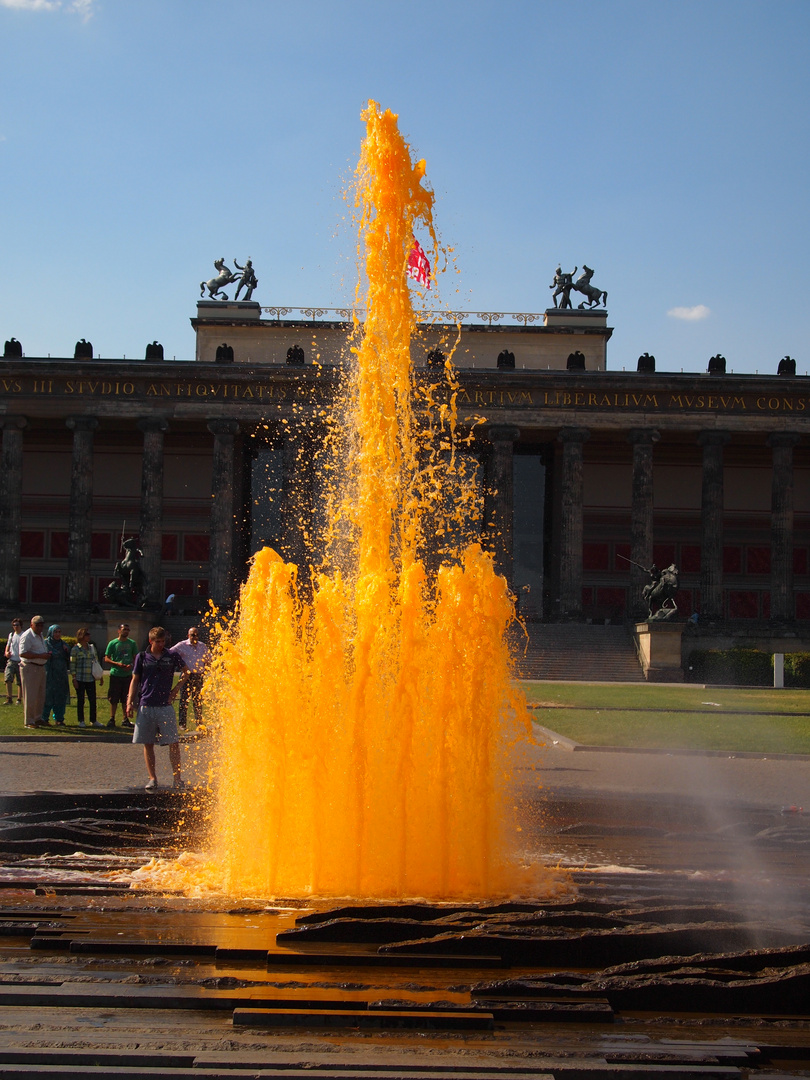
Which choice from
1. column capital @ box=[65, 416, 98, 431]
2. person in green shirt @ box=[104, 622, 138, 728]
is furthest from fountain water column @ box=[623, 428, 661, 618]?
person in green shirt @ box=[104, 622, 138, 728]

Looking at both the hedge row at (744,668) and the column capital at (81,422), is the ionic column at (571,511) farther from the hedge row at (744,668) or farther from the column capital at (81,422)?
the column capital at (81,422)

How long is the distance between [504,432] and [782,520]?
12.1m

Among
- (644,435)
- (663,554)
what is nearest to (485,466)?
(644,435)

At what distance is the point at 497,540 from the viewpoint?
45000mm

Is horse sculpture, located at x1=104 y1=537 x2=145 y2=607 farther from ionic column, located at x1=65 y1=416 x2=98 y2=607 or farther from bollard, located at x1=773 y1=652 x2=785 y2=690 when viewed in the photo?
bollard, located at x1=773 y1=652 x2=785 y2=690

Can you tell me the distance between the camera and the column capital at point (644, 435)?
45469 mm

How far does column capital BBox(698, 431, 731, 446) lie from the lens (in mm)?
45656

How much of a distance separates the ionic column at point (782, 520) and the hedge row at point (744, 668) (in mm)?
8764

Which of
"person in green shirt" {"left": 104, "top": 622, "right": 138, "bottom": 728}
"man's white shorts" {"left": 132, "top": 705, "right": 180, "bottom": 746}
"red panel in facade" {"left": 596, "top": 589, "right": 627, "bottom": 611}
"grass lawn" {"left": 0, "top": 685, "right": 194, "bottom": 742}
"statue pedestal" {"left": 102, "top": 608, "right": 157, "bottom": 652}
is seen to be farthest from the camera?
"red panel in facade" {"left": 596, "top": 589, "right": 627, "bottom": 611}

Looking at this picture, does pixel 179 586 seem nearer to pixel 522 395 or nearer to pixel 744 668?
pixel 522 395

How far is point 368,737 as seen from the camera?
7633 mm

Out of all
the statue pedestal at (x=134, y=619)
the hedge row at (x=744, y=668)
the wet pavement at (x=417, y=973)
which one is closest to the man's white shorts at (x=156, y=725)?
the wet pavement at (x=417, y=973)

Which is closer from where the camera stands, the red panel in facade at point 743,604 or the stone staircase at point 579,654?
the stone staircase at point 579,654

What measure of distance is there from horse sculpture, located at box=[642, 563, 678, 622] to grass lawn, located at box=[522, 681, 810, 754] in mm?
7248
